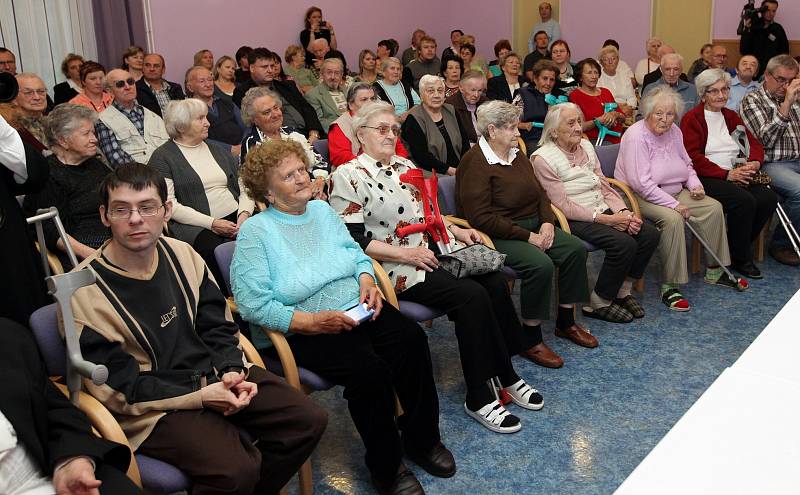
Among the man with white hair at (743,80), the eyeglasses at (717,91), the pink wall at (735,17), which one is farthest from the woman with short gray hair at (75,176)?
the pink wall at (735,17)

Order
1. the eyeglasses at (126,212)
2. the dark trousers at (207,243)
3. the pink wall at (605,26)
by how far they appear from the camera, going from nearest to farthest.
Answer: the eyeglasses at (126,212) → the dark trousers at (207,243) → the pink wall at (605,26)

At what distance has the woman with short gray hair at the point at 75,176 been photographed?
2971 mm

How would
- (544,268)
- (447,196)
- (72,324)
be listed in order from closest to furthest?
1. (72,324)
2. (544,268)
3. (447,196)

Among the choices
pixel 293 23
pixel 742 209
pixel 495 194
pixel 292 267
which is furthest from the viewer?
pixel 293 23

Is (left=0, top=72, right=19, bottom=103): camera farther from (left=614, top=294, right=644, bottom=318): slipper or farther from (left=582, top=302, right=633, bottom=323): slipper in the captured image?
(left=614, top=294, right=644, bottom=318): slipper

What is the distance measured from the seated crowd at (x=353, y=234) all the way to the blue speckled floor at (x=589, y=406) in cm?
9

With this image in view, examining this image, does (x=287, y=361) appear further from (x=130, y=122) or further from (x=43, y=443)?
(x=130, y=122)

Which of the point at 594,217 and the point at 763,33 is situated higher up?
the point at 763,33

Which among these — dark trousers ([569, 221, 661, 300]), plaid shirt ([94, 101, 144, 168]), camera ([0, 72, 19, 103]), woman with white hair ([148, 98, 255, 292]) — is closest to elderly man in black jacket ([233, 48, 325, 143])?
plaid shirt ([94, 101, 144, 168])

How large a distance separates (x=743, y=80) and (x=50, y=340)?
5.79m

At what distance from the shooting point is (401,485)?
2332 mm

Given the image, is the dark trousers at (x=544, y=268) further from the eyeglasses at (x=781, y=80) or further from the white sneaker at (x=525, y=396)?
the eyeglasses at (x=781, y=80)

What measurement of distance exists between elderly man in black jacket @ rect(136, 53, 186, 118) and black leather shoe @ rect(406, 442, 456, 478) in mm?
4101

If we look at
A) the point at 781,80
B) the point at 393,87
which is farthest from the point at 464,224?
the point at 393,87
